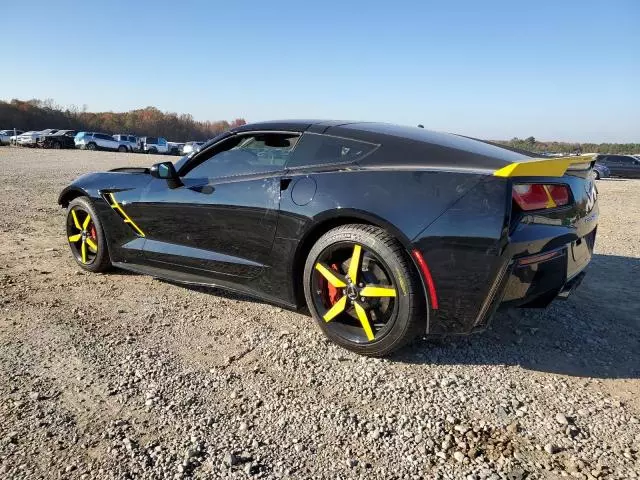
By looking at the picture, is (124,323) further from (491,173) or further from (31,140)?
(31,140)

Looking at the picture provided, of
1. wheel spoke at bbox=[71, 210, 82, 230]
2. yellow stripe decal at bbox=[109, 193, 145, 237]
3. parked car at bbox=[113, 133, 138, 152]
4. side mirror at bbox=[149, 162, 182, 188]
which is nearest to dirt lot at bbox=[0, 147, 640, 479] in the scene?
yellow stripe decal at bbox=[109, 193, 145, 237]

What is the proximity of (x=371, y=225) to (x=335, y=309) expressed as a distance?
1.81 feet

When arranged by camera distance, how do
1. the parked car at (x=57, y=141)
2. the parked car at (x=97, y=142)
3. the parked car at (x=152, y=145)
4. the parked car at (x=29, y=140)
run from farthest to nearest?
the parked car at (x=152, y=145) < the parked car at (x=97, y=142) < the parked car at (x=57, y=141) < the parked car at (x=29, y=140)

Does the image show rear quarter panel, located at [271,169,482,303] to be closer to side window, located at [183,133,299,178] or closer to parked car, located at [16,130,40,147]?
side window, located at [183,133,299,178]

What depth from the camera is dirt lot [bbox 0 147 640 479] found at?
1.82 m

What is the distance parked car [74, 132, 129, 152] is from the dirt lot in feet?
124

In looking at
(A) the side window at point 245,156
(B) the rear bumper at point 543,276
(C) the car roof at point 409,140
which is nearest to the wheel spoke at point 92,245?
(A) the side window at point 245,156

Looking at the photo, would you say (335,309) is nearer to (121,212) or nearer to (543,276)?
(543,276)

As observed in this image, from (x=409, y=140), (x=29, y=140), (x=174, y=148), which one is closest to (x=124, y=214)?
(x=409, y=140)

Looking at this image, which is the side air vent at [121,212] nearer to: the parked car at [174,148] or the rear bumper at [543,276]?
the rear bumper at [543,276]

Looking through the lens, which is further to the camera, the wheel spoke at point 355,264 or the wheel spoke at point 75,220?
the wheel spoke at point 75,220

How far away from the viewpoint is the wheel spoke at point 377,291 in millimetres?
2572

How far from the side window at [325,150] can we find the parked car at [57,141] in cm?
3929

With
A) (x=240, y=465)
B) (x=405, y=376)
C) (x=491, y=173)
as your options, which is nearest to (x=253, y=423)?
(x=240, y=465)
